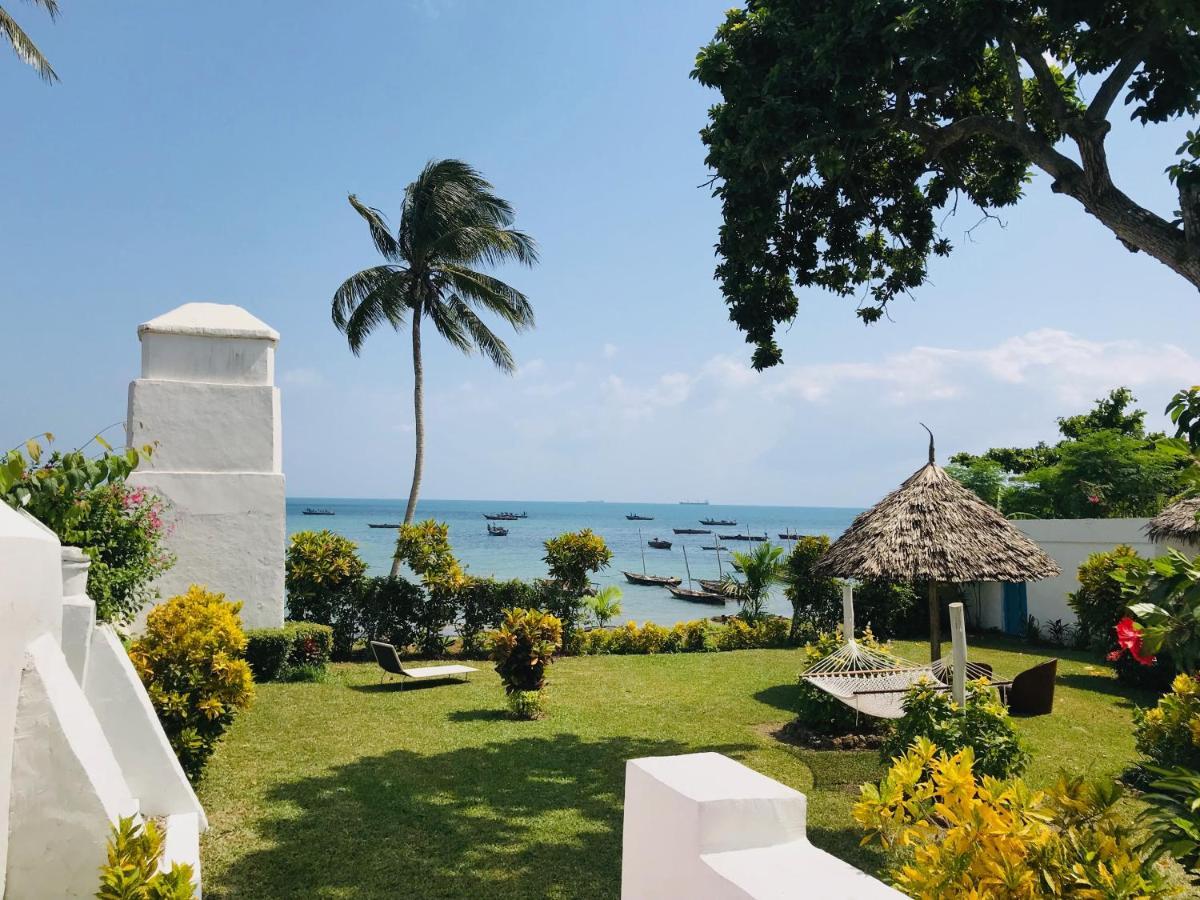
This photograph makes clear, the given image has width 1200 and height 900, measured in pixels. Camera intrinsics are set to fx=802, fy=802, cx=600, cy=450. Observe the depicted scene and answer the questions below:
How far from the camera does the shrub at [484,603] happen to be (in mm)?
14672

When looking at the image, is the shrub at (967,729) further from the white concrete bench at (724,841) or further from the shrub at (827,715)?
the white concrete bench at (724,841)

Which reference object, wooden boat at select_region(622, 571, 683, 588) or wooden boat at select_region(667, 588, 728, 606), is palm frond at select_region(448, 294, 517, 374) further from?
wooden boat at select_region(622, 571, 683, 588)

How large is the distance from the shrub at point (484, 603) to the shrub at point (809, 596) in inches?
206

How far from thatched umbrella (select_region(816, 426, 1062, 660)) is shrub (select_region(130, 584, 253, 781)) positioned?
6.74 meters

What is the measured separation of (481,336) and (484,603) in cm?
731

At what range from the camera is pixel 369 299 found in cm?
1831

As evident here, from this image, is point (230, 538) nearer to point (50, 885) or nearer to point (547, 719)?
point (547, 719)

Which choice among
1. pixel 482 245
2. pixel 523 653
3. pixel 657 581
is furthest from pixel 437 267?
pixel 657 581

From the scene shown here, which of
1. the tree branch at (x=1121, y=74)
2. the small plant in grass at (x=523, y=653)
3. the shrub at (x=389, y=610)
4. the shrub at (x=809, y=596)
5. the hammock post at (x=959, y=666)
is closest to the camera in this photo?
the tree branch at (x=1121, y=74)

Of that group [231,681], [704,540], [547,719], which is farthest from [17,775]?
[704,540]

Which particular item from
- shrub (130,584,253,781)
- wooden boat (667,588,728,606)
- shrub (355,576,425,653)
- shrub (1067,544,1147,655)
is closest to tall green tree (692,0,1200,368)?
shrub (130,584,253,781)

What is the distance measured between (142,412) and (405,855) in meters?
8.39

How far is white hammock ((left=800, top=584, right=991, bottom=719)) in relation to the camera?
7.75m

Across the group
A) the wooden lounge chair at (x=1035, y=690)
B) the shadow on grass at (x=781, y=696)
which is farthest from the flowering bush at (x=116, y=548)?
the wooden lounge chair at (x=1035, y=690)
